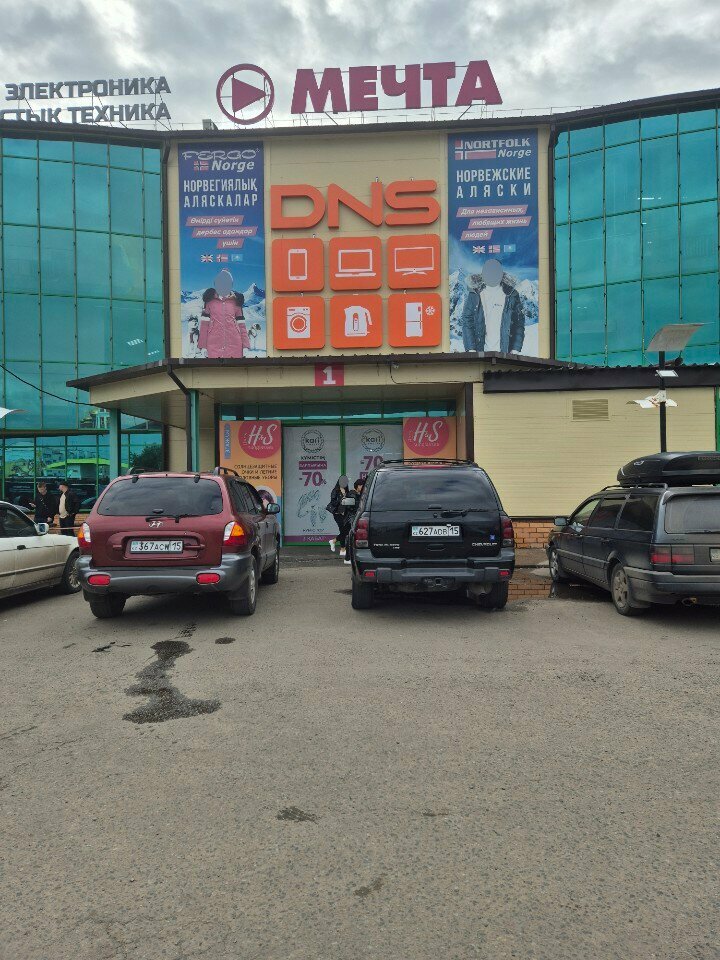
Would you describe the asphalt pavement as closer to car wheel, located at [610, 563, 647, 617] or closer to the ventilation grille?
car wheel, located at [610, 563, 647, 617]

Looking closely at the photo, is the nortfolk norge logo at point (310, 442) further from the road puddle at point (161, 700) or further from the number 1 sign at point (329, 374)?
the road puddle at point (161, 700)

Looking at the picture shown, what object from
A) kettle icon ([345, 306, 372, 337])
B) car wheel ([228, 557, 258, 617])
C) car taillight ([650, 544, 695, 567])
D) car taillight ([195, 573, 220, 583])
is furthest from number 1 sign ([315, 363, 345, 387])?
car taillight ([650, 544, 695, 567])

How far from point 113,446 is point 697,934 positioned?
1574 cm

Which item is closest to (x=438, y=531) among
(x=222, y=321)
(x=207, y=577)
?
(x=207, y=577)

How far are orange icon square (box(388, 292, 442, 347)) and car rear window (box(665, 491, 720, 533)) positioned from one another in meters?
12.2

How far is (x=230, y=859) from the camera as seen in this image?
2566 millimetres

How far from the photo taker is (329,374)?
13234mm

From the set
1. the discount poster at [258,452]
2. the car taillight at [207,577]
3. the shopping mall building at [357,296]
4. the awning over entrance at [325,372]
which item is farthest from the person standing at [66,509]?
the car taillight at [207,577]

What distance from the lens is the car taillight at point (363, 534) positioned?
7.17m

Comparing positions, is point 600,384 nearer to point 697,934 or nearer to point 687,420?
point 687,420

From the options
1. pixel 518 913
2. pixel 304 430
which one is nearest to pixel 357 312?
pixel 304 430

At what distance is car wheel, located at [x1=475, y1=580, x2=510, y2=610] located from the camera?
747cm

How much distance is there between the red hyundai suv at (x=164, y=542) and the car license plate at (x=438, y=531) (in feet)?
6.42

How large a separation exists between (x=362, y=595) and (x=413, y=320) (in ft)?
39.8
